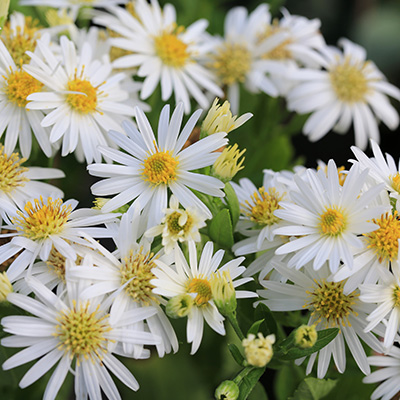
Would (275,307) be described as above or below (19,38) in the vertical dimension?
below

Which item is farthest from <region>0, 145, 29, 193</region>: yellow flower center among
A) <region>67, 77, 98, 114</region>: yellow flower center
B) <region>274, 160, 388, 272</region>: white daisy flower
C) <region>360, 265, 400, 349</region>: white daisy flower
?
<region>360, 265, 400, 349</region>: white daisy flower

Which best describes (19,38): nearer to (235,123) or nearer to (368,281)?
(235,123)

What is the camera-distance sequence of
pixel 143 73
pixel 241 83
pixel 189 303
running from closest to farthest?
1. pixel 189 303
2. pixel 143 73
3. pixel 241 83

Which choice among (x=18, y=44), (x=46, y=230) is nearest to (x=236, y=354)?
(x=46, y=230)

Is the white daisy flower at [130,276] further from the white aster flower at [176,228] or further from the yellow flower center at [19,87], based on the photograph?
the yellow flower center at [19,87]

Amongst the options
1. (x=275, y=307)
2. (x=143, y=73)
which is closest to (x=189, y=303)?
(x=275, y=307)

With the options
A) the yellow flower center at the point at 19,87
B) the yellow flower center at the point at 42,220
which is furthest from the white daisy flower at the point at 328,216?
the yellow flower center at the point at 19,87

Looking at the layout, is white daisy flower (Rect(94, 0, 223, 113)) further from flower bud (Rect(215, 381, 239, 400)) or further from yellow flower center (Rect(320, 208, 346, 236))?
flower bud (Rect(215, 381, 239, 400))
